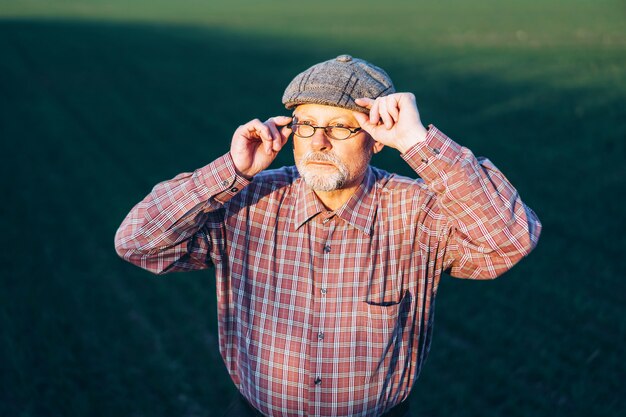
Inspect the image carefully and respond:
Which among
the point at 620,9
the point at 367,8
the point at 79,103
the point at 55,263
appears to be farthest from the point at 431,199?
the point at 367,8

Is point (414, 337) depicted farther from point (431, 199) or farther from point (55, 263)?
point (55, 263)

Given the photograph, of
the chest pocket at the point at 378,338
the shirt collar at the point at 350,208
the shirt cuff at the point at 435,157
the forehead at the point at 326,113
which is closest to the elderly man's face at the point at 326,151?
the forehead at the point at 326,113

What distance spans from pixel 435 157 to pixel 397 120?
0.25 meters

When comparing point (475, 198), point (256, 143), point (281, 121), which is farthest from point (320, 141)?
point (475, 198)

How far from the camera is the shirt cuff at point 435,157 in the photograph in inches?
117

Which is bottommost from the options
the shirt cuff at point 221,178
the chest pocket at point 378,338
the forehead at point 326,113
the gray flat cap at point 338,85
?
the chest pocket at point 378,338

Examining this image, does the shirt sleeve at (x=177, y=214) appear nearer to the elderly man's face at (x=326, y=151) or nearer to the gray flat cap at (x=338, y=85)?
the elderly man's face at (x=326, y=151)

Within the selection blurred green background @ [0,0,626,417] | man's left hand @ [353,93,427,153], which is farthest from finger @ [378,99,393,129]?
blurred green background @ [0,0,626,417]

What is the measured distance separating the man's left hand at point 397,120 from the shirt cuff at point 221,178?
2.04 ft

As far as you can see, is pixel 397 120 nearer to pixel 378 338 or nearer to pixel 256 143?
pixel 256 143

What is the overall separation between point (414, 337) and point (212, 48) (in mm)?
22049

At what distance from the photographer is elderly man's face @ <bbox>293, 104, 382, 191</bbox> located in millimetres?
3223

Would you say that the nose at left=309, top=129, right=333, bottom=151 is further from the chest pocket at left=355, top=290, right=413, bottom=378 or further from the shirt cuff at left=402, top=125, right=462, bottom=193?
the chest pocket at left=355, top=290, right=413, bottom=378

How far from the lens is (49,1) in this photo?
145ft
